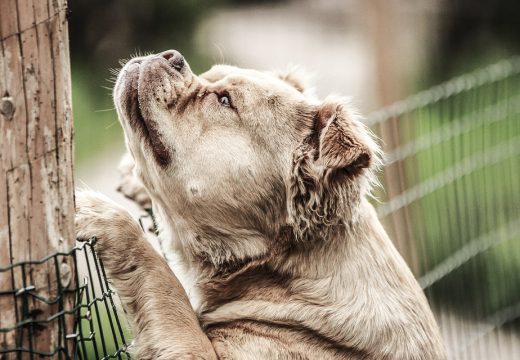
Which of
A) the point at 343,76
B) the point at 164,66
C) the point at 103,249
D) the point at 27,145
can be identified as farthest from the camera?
the point at 343,76

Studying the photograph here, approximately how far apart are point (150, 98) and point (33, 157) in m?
1.16

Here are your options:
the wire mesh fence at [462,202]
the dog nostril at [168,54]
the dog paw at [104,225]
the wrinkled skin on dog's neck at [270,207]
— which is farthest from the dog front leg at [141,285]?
the wire mesh fence at [462,202]

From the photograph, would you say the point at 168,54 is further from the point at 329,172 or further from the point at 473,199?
the point at 473,199

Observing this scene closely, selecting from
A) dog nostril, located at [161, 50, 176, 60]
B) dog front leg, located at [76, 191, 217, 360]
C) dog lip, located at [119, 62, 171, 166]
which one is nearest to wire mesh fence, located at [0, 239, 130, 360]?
dog front leg, located at [76, 191, 217, 360]

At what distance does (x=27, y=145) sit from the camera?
2443 mm

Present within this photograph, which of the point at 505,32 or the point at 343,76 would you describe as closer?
the point at 505,32

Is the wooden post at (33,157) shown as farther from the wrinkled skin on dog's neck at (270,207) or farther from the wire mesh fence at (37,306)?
the wrinkled skin on dog's neck at (270,207)

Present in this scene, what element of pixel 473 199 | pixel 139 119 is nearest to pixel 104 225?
pixel 139 119

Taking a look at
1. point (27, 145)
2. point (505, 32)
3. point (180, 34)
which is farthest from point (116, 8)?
point (27, 145)

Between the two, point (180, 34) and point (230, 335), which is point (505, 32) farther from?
point (230, 335)

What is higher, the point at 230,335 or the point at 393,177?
the point at 393,177

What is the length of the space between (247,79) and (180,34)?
7.14 m

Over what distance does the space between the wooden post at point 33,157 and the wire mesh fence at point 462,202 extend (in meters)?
2.80

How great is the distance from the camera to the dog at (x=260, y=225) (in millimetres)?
3445
